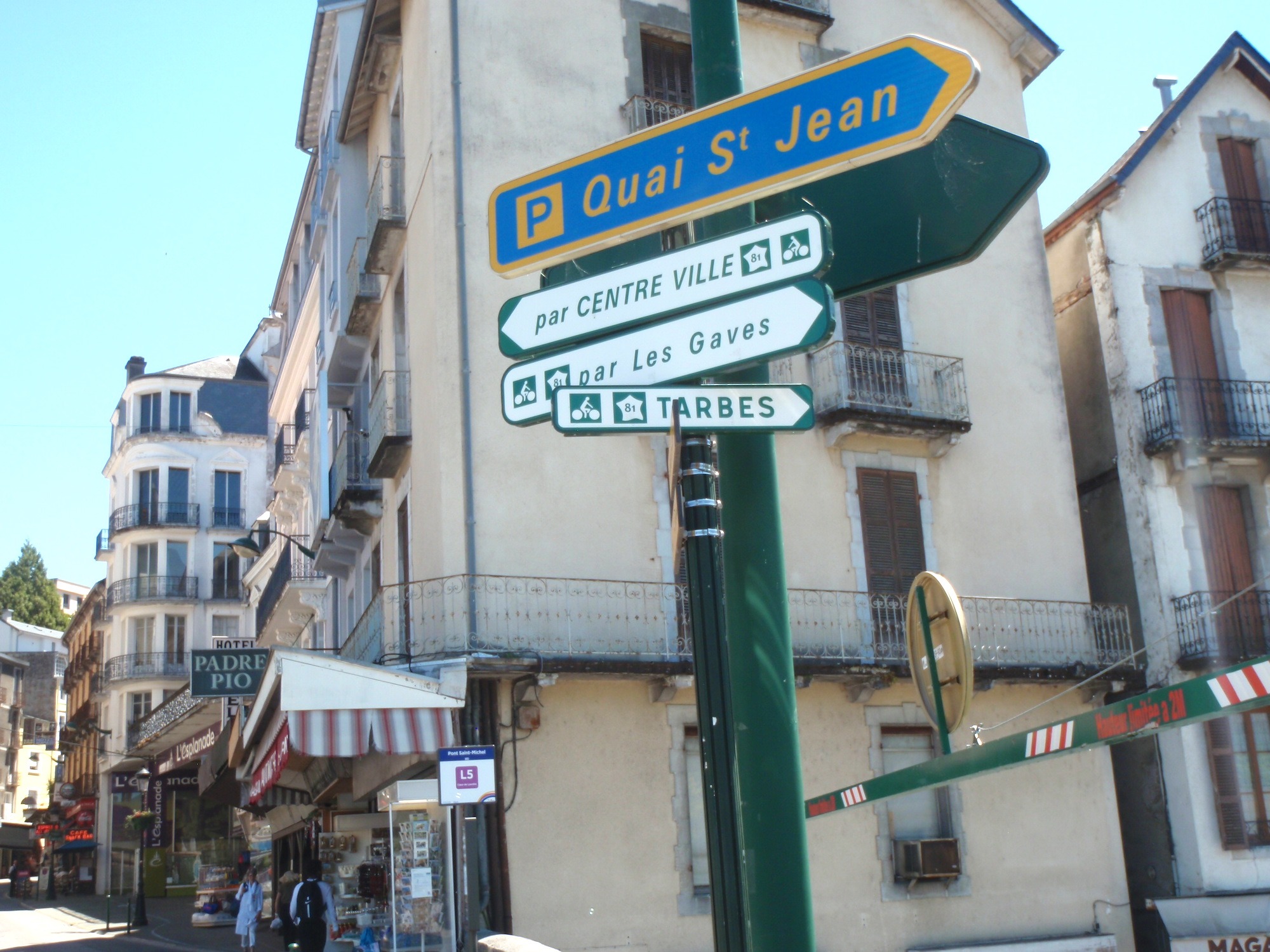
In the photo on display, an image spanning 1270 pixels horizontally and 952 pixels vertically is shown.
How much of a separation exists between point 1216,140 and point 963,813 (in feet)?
36.3

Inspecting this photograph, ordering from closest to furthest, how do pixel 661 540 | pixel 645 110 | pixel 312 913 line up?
pixel 312 913, pixel 661 540, pixel 645 110

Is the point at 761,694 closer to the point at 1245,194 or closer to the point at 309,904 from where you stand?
the point at 309,904

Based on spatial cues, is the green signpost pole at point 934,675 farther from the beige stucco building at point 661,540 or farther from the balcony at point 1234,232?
the balcony at point 1234,232

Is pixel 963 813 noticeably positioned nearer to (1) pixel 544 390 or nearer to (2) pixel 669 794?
(2) pixel 669 794

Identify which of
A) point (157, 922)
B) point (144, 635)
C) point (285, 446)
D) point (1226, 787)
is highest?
point (285, 446)

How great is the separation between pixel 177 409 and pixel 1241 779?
40.6 meters

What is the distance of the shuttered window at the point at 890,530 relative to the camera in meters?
16.7

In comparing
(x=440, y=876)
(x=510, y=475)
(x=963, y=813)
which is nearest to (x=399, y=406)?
(x=510, y=475)

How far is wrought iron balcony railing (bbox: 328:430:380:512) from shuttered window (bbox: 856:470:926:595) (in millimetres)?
6770

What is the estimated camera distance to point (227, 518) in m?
48.2

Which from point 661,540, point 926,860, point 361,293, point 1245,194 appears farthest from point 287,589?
point 1245,194

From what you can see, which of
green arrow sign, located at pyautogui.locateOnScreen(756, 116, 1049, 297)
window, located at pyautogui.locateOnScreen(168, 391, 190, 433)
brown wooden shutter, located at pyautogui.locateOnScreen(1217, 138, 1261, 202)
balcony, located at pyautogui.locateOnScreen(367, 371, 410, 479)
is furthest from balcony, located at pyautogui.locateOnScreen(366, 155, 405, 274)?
window, located at pyautogui.locateOnScreen(168, 391, 190, 433)

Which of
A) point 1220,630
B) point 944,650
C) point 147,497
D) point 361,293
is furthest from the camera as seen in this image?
point 147,497

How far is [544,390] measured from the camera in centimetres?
454
